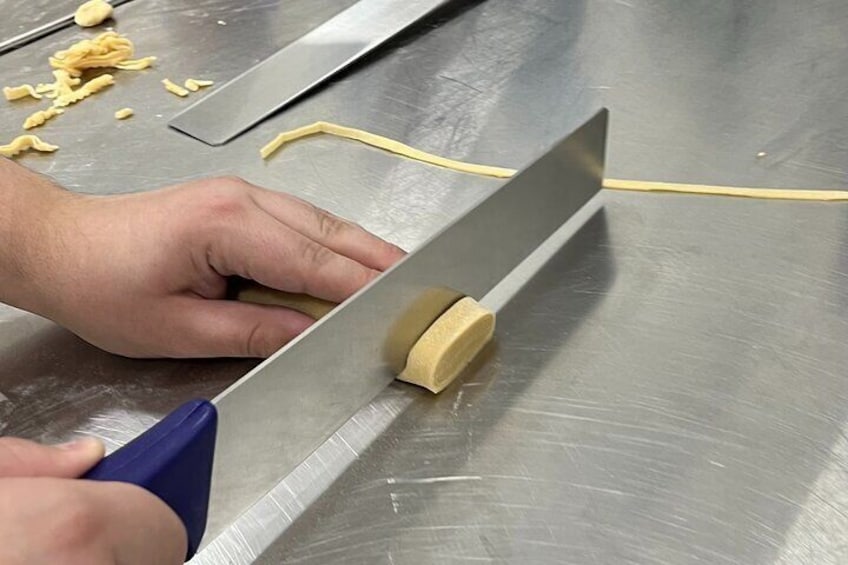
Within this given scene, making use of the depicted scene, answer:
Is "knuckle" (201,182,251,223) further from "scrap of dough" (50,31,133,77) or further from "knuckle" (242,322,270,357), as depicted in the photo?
"scrap of dough" (50,31,133,77)

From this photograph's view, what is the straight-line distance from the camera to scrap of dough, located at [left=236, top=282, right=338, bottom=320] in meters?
0.62

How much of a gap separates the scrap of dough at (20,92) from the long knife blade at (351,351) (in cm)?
49

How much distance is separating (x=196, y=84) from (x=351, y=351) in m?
0.46

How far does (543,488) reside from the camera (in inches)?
22.1

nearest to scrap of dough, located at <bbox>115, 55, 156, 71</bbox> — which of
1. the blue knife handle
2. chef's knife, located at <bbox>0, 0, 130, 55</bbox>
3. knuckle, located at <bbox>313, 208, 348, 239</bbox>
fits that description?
chef's knife, located at <bbox>0, 0, 130, 55</bbox>

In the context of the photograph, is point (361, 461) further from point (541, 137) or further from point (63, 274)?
point (541, 137)

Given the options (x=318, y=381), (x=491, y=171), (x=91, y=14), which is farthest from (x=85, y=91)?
(x=318, y=381)

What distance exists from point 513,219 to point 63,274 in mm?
293

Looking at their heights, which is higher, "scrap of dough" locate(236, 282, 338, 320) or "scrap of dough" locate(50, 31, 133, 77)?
"scrap of dough" locate(50, 31, 133, 77)

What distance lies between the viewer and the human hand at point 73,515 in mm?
356

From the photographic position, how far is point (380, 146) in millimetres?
846

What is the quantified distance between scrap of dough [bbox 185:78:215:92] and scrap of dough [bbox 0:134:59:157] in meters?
0.14

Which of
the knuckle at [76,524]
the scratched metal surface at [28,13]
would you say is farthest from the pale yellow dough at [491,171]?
the knuckle at [76,524]

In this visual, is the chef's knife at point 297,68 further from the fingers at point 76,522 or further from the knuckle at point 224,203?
the fingers at point 76,522
